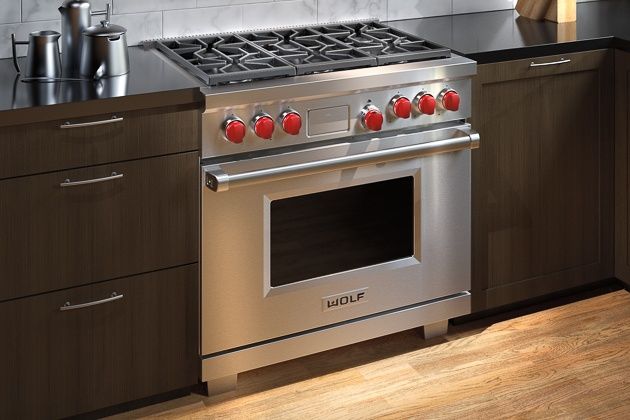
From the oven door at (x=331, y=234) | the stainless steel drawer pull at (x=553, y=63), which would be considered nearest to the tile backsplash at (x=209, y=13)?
the stainless steel drawer pull at (x=553, y=63)

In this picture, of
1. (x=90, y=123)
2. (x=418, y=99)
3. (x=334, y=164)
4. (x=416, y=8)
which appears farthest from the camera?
(x=416, y=8)

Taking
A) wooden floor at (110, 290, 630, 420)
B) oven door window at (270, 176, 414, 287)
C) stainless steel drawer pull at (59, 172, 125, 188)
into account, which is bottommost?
wooden floor at (110, 290, 630, 420)

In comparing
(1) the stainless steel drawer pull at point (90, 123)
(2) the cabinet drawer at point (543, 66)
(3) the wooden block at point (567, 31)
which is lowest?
(1) the stainless steel drawer pull at point (90, 123)

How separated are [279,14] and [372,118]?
0.68 m

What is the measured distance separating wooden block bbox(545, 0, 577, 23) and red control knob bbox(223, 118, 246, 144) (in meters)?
1.40

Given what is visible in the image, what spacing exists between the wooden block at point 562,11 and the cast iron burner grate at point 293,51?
1.99 ft

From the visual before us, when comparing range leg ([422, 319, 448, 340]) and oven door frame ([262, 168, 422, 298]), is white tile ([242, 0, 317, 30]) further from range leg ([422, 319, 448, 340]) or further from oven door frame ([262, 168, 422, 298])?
range leg ([422, 319, 448, 340])

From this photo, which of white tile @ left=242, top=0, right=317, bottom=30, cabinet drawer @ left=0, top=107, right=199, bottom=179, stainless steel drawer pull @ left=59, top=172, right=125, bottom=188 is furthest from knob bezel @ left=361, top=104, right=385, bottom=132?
stainless steel drawer pull @ left=59, top=172, right=125, bottom=188

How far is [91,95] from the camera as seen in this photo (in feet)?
9.25

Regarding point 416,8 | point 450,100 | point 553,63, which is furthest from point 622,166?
point 416,8

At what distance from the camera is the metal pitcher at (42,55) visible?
2934mm

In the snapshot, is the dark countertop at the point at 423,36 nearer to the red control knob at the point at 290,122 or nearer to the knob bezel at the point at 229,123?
the knob bezel at the point at 229,123

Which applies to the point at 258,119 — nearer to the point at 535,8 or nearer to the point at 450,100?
the point at 450,100

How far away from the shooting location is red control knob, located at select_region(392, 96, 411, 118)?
317cm
